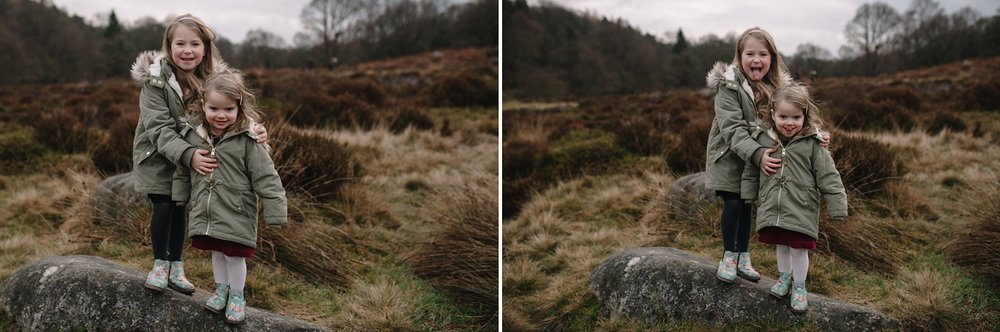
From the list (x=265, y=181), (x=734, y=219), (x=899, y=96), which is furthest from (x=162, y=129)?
(x=899, y=96)

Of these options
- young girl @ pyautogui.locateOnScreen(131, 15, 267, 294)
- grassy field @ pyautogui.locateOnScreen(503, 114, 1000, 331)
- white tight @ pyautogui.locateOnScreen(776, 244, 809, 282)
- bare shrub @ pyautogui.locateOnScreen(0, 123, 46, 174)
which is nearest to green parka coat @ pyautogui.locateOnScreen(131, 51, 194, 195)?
young girl @ pyautogui.locateOnScreen(131, 15, 267, 294)

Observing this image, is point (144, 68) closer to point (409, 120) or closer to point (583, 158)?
point (583, 158)

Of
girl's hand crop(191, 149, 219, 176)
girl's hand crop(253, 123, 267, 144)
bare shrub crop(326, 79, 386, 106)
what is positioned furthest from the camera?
bare shrub crop(326, 79, 386, 106)

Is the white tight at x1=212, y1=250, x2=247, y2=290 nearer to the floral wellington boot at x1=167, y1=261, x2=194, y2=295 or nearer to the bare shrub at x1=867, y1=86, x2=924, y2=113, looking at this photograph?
the floral wellington boot at x1=167, y1=261, x2=194, y2=295

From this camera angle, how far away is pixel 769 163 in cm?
375

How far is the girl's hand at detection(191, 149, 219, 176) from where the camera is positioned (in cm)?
349

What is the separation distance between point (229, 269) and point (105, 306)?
744 millimetres

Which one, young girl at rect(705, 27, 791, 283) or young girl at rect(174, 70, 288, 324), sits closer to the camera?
young girl at rect(174, 70, 288, 324)

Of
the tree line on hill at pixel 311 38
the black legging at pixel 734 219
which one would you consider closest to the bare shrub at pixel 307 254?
the black legging at pixel 734 219

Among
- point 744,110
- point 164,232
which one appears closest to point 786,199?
point 744,110

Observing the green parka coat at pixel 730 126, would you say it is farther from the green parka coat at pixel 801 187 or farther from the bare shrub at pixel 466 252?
the bare shrub at pixel 466 252

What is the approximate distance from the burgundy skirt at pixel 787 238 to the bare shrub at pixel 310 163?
390 centimetres

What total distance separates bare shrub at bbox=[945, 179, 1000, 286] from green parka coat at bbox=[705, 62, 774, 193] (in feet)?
7.21

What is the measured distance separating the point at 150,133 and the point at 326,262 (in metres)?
2.37
